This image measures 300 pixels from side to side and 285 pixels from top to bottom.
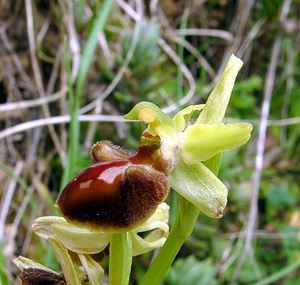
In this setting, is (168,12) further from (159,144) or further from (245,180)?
(159,144)

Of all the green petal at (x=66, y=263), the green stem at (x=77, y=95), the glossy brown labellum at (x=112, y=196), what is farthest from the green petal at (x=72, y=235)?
the green stem at (x=77, y=95)

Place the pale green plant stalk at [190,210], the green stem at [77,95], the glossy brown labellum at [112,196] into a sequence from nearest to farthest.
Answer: the glossy brown labellum at [112,196]
the pale green plant stalk at [190,210]
the green stem at [77,95]

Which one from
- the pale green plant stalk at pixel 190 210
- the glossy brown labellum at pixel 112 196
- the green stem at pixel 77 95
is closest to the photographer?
the glossy brown labellum at pixel 112 196

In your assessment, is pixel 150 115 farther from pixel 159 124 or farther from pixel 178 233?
pixel 178 233

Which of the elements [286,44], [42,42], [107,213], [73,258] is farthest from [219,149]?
[286,44]

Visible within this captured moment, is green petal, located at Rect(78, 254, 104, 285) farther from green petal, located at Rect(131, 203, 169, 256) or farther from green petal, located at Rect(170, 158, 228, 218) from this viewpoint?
green petal, located at Rect(170, 158, 228, 218)

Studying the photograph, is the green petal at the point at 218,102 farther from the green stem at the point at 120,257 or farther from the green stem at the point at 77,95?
the green stem at the point at 77,95
